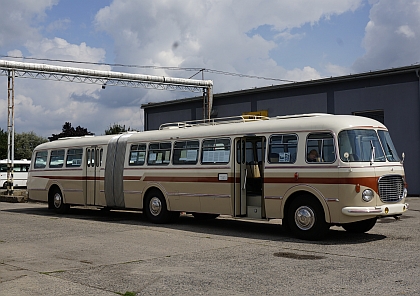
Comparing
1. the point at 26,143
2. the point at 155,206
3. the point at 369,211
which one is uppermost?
the point at 26,143

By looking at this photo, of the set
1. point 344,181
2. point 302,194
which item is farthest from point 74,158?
point 344,181

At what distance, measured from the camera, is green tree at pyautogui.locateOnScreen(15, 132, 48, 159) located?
101062 mm

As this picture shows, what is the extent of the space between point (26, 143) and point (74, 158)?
86.5 metres

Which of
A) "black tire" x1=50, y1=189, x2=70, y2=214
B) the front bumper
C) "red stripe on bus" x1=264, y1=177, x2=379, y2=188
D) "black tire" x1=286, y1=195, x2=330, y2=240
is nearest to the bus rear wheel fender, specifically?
"black tire" x1=50, y1=189, x2=70, y2=214

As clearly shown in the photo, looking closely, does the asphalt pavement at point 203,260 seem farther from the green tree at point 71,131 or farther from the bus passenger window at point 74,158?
the green tree at point 71,131

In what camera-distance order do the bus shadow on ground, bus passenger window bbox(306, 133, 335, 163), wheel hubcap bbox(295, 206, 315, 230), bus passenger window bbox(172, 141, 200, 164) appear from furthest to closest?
bus passenger window bbox(172, 141, 200, 164) → the bus shadow on ground → wheel hubcap bbox(295, 206, 315, 230) → bus passenger window bbox(306, 133, 335, 163)

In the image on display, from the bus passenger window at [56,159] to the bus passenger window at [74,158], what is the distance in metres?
0.42

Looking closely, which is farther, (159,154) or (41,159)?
(41,159)

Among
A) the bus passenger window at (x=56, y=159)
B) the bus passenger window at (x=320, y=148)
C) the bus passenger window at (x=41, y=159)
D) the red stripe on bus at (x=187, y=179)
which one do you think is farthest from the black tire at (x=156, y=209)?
the bus passenger window at (x=41, y=159)

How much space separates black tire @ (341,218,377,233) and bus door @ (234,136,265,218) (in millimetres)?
2306

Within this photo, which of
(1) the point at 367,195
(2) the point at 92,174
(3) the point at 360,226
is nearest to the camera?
(1) the point at 367,195

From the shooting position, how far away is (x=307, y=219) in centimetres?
1352

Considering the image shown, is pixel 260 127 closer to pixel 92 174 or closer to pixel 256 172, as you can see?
pixel 256 172

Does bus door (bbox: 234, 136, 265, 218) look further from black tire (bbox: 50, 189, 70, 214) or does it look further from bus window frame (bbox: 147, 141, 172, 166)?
black tire (bbox: 50, 189, 70, 214)
